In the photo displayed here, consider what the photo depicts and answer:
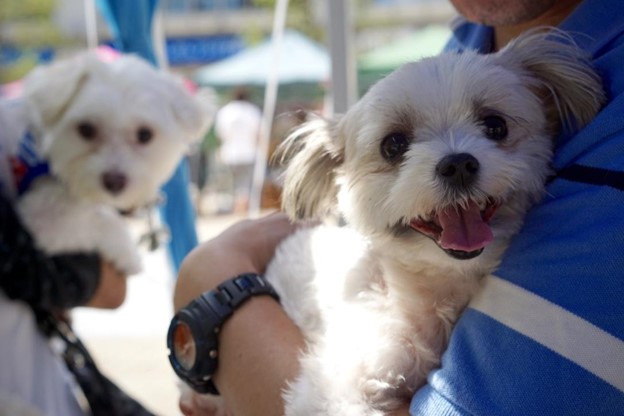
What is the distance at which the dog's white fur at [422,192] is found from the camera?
1283 mm

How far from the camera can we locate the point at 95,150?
10.4 ft

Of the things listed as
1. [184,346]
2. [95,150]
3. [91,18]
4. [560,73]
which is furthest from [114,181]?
[560,73]

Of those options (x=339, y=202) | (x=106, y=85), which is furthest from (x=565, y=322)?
(x=106, y=85)

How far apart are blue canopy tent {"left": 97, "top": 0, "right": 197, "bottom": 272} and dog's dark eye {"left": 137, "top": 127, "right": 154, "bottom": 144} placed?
0.21 metres

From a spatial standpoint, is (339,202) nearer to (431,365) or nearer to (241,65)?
(431,365)

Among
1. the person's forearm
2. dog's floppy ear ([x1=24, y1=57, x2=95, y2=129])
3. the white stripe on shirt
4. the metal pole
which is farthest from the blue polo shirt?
dog's floppy ear ([x1=24, y1=57, x2=95, y2=129])

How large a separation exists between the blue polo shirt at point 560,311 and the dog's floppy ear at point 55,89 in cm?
240

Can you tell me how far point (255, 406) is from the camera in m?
1.53

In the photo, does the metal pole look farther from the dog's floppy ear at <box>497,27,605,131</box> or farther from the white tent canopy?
the white tent canopy

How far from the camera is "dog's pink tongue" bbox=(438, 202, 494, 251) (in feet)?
4.13

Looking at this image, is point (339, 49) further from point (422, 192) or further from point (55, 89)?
point (422, 192)

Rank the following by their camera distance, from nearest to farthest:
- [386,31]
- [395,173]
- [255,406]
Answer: [395,173], [255,406], [386,31]

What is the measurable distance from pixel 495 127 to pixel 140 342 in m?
5.19

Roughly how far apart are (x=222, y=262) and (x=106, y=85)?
1.66 meters
